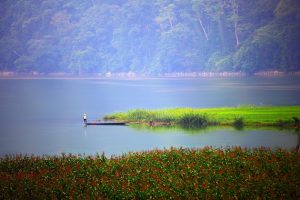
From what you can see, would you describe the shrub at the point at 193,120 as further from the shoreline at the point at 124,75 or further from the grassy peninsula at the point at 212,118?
A: the shoreline at the point at 124,75

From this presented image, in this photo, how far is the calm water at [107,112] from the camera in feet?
113

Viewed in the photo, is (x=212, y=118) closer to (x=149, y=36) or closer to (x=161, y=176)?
(x=161, y=176)

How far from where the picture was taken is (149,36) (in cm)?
13988


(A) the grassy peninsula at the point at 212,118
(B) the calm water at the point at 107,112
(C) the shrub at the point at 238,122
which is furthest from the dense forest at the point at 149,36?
(C) the shrub at the point at 238,122

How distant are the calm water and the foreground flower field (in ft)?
41.9

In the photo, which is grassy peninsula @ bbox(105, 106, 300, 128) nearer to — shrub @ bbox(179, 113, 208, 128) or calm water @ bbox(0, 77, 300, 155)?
shrub @ bbox(179, 113, 208, 128)

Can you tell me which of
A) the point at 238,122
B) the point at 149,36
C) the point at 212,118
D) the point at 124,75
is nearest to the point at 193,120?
the point at 212,118

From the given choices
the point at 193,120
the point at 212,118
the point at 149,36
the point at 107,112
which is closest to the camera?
the point at 193,120

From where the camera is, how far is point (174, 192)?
15.1 metres

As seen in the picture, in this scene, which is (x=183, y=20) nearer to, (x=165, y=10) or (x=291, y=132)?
(x=165, y=10)

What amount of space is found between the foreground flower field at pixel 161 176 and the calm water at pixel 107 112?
41.9 ft

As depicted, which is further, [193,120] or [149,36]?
[149,36]

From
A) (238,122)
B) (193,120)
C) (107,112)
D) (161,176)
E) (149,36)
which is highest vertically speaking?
(149,36)

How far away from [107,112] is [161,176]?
47343mm
